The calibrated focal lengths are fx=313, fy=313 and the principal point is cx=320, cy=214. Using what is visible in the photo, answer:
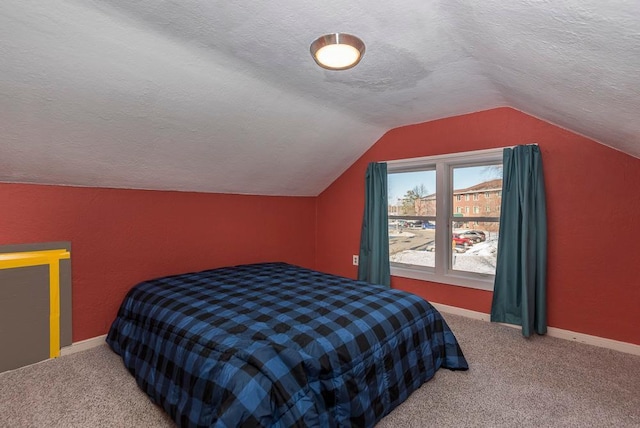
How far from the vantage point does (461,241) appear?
10.9 ft

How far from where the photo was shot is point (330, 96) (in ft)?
8.36

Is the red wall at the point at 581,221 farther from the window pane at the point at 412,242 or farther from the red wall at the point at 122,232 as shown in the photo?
the red wall at the point at 122,232

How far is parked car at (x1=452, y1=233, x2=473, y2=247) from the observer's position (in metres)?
3.29

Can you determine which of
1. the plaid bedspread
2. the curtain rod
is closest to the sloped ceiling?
the curtain rod

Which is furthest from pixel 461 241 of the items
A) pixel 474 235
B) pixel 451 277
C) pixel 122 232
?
pixel 122 232

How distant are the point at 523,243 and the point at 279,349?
2.36 m

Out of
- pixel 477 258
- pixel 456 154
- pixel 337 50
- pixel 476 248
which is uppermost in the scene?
pixel 337 50

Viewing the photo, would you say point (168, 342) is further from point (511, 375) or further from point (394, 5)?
point (511, 375)

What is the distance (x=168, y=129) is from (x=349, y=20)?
5.00 feet

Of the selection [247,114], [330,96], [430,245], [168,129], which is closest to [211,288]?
[168,129]

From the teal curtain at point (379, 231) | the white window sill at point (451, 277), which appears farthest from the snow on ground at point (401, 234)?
the white window sill at point (451, 277)

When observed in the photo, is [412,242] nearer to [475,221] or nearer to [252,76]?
[475,221]

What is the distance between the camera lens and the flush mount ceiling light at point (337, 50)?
1.55 meters

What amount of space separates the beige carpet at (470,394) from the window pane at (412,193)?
1610 millimetres
